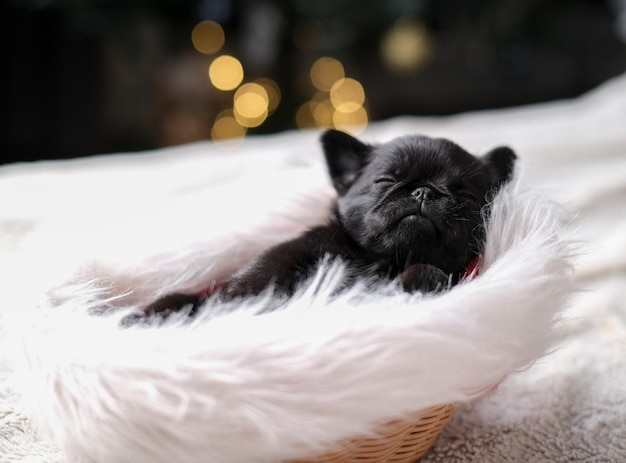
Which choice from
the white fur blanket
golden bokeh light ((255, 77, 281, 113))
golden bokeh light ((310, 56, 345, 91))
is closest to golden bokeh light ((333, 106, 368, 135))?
golden bokeh light ((310, 56, 345, 91))

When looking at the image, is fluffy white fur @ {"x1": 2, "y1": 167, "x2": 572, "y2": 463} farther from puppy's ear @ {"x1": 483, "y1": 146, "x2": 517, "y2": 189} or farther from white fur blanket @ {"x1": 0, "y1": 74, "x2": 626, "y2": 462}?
puppy's ear @ {"x1": 483, "y1": 146, "x2": 517, "y2": 189}

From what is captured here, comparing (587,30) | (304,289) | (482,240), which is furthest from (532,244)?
(587,30)

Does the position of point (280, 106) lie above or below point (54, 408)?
above

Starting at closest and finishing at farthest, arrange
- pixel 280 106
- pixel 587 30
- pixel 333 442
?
pixel 333 442 < pixel 280 106 < pixel 587 30

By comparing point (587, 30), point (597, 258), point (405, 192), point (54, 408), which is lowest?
point (597, 258)

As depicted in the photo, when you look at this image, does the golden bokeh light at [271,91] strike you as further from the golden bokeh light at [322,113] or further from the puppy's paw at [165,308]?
the puppy's paw at [165,308]

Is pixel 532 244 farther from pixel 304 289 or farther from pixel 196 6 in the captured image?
pixel 196 6

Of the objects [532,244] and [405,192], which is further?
[405,192]

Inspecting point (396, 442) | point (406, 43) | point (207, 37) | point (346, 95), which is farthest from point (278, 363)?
point (346, 95)
